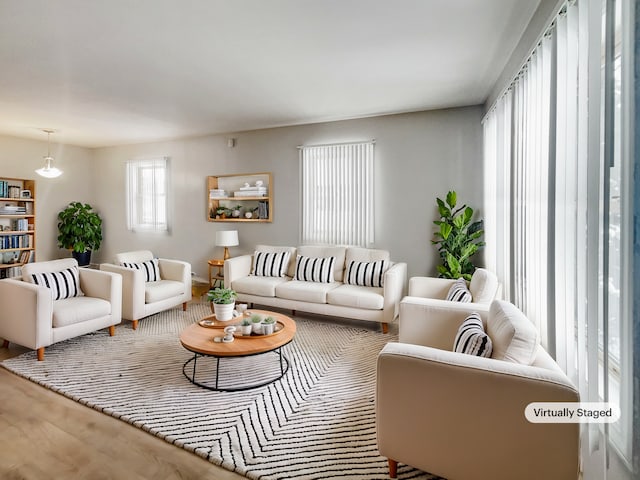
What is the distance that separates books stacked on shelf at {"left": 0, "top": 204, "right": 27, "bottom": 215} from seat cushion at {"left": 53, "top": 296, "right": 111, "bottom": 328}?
144 inches

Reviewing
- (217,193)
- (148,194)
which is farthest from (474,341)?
(148,194)

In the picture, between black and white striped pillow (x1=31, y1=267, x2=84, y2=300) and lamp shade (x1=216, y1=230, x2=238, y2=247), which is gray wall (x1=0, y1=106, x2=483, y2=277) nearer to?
lamp shade (x1=216, y1=230, x2=238, y2=247)

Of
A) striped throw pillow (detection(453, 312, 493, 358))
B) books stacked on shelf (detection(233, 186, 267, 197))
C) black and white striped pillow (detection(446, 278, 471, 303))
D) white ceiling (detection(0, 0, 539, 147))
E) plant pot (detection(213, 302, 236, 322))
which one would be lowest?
plant pot (detection(213, 302, 236, 322))

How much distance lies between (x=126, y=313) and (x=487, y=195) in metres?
4.27

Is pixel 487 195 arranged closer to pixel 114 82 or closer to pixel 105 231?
pixel 114 82

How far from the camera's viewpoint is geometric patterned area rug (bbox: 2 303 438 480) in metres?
1.86

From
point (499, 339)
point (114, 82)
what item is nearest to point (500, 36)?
point (499, 339)

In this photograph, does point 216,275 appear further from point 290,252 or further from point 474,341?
point 474,341

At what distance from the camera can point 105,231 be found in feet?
23.1

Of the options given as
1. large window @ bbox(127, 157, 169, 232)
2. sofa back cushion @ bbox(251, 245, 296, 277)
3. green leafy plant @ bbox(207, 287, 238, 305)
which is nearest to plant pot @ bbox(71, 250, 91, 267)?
large window @ bbox(127, 157, 169, 232)

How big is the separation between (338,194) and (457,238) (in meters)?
1.75

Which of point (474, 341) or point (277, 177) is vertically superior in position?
point (277, 177)

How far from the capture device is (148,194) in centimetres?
649

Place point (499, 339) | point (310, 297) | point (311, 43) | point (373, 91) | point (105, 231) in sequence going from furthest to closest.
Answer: point (105, 231), point (310, 297), point (373, 91), point (311, 43), point (499, 339)
